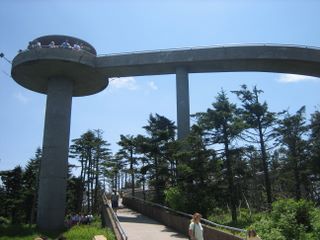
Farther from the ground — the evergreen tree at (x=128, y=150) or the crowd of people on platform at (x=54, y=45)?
the crowd of people on platform at (x=54, y=45)

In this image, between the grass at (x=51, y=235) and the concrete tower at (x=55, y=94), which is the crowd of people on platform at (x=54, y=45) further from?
the grass at (x=51, y=235)

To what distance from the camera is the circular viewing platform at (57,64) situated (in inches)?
1147

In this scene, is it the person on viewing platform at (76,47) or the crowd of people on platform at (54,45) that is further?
the person on viewing platform at (76,47)

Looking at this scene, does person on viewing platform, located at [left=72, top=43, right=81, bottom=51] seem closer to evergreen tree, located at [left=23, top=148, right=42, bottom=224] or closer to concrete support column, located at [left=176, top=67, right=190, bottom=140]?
concrete support column, located at [left=176, top=67, right=190, bottom=140]

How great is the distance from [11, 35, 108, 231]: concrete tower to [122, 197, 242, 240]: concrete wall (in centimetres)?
629

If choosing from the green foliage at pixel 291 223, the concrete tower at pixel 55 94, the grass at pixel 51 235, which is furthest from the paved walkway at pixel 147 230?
the concrete tower at pixel 55 94

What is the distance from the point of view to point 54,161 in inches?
1134

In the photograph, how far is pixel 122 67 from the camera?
30.2 metres

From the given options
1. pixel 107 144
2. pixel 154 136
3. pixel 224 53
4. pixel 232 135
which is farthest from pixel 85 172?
pixel 232 135

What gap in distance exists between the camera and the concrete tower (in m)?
28.2

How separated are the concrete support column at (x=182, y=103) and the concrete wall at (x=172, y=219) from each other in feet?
19.4

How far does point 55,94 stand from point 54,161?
18.4 feet

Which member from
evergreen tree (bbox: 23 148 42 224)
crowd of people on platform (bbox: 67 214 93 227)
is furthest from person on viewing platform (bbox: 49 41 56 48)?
evergreen tree (bbox: 23 148 42 224)

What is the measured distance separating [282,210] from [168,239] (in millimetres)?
4649
